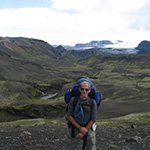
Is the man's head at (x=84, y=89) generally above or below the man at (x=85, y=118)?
above

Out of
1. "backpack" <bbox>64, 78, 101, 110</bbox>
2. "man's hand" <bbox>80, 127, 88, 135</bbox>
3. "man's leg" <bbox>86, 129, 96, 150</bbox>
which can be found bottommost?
"man's leg" <bbox>86, 129, 96, 150</bbox>

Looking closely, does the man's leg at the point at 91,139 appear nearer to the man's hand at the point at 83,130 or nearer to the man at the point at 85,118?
the man at the point at 85,118

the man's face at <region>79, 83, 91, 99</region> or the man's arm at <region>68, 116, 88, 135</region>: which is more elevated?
the man's face at <region>79, 83, 91, 99</region>

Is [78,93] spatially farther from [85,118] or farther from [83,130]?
[83,130]

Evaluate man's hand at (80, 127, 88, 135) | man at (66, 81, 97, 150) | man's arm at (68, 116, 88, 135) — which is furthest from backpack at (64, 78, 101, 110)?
man's hand at (80, 127, 88, 135)

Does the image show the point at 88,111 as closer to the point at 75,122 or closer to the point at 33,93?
the point at 75,122

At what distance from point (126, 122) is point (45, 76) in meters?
152

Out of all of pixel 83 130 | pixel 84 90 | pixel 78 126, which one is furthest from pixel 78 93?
pixel 83 130

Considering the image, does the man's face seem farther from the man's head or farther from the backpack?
the backpack

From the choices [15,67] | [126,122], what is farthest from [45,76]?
[126,122]

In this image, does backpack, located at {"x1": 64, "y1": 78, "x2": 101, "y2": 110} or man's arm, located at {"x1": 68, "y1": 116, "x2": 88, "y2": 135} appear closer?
man's arm, located at {"x1": 68, "y1": 116, "x2": 88, "y2": 135}

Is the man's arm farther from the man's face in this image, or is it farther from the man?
the man's face

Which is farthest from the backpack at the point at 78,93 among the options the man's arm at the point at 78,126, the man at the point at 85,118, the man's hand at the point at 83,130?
the man's hand at the point at 83,130

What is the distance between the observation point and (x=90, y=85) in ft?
31.6
